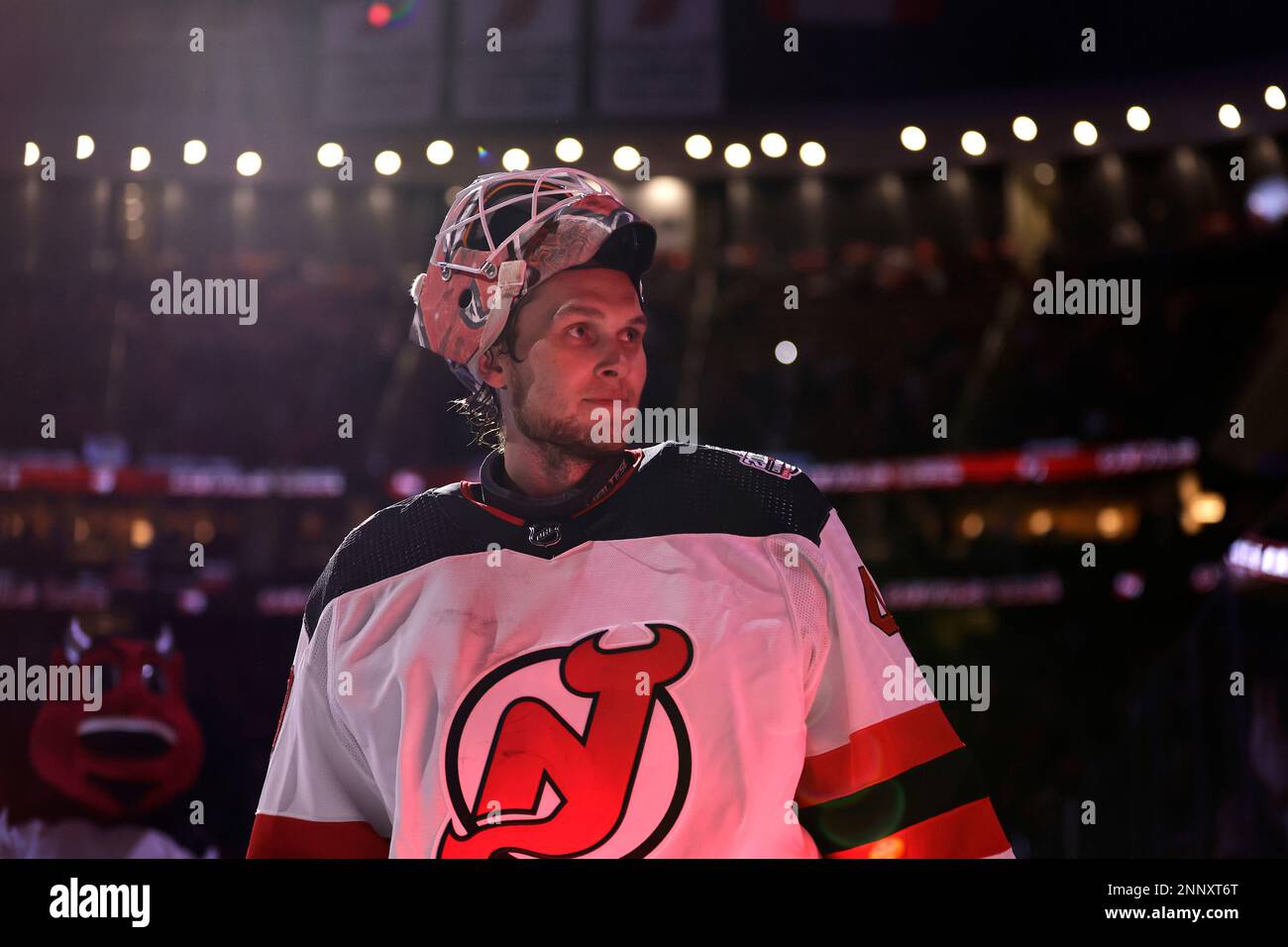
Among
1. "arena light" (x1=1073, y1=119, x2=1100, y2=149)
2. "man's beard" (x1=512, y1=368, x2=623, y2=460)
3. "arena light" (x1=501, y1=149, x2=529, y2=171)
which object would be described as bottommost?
"man's beard" (x1=512, y1=368, x2=623, y2=460)

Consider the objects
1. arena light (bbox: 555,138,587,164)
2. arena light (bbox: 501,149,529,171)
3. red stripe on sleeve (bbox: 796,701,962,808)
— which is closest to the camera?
red stripe on sleeve (bbox: 796,701,962,808)

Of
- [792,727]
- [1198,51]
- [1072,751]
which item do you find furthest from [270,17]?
[1072,751]

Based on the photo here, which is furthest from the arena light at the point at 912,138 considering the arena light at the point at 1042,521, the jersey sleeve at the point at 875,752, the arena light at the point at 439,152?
the arena light at the point at 1042,521

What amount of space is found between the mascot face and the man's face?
1.08 meters

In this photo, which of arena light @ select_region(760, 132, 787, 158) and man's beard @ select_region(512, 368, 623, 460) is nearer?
man's beard @ select_region(512, 368, 623, 460)

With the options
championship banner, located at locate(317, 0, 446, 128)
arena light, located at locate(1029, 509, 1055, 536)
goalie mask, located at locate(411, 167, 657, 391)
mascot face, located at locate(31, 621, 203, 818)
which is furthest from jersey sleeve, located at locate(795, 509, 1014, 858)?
arena light, located at locate(1029, 509, 1055, 536)

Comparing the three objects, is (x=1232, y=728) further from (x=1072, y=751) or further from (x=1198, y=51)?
(x=1198, y=51)

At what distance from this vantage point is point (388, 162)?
8.82 feet

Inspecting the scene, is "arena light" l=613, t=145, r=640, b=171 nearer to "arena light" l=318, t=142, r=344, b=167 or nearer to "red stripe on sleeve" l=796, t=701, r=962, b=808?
"arena light" l=318, t=142, r=344, b=167

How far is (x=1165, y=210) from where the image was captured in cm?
371

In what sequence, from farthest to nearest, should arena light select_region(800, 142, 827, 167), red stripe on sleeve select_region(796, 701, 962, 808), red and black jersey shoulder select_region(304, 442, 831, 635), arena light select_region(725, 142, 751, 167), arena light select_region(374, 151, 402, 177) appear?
arena light select_region(800, 142, 827, 167) < arena light select_region(725, 142, 751, 167) < arena light select_region(374, 151, 402, 177) < red and black jersey shoulder select_region(304, 442, 831, 635) < red stripe on sleeve select_region(796, 701, 962, 808)

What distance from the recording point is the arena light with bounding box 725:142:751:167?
2.79 meters

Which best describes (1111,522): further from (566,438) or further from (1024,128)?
(566,438)

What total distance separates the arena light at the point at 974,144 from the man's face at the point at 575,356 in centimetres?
113
